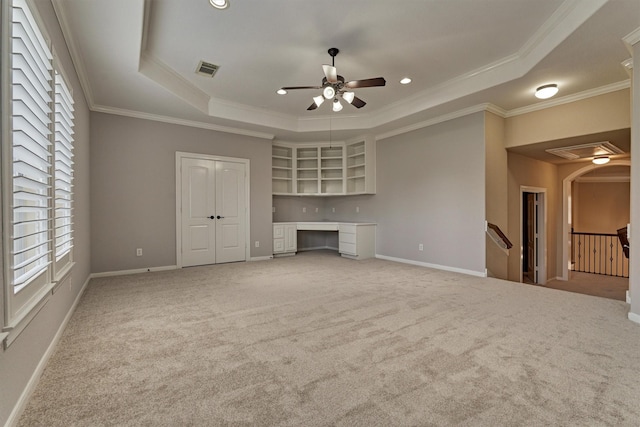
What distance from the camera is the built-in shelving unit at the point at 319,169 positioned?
7379 mm

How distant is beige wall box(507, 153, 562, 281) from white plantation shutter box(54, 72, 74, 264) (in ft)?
21.4

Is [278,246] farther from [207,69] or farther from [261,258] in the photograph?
[207,69]

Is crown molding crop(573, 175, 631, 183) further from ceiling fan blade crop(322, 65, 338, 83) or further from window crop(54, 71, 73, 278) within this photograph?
window crop(54, 71, 73, 278)

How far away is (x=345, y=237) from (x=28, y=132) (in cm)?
571

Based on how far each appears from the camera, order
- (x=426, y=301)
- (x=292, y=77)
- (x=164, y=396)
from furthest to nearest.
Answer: (x=292, y=77), (x=426, y=301), (x=164, y=396)

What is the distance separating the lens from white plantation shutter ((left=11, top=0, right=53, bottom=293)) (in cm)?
160

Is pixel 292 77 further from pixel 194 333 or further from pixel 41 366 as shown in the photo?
pixel 41 366

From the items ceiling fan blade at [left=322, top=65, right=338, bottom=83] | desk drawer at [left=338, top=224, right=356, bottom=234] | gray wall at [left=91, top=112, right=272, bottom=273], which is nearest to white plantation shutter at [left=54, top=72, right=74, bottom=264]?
gray wall at [left=91, top=112, right=272, bottom=273]

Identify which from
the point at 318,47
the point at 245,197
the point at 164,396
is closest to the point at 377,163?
the point at 245,197

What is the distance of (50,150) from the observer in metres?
2.29

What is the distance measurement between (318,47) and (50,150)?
2844 mm

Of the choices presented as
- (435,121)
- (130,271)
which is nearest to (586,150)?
(435,121)

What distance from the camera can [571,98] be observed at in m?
4.57

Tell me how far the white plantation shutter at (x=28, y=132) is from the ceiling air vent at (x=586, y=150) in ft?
22.4
